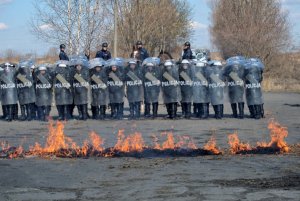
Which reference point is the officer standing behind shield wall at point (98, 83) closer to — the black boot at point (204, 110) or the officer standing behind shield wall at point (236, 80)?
the black boot at point (204, 110)

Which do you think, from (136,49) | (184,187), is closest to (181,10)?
Answer: (136,49)

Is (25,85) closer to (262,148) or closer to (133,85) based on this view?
(133,85)

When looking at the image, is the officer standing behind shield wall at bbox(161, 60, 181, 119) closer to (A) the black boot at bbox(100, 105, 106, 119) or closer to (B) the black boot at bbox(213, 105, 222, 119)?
(B) the black boot at bbox(213, 105, 222, 119)

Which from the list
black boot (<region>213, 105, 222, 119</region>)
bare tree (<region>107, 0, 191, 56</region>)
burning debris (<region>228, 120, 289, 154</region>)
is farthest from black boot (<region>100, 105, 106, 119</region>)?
bare tree (<region>107, 0, 191, 56</region>)

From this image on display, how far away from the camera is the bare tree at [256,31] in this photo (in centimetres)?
4428

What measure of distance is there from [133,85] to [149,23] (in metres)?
17.1

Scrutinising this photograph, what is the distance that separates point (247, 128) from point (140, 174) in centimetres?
786

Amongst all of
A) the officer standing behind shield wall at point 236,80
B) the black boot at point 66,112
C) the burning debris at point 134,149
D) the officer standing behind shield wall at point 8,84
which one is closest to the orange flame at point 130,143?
the burning debris at point 134,149

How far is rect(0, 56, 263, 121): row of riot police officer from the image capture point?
21266 mm

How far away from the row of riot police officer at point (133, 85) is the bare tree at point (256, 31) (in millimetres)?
23244

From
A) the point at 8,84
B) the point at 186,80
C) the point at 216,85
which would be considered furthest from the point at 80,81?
the point at 216,85

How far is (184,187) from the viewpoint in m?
9.64

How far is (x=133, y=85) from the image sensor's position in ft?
71.1

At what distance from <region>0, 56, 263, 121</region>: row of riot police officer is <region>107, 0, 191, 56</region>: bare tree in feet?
39.2
